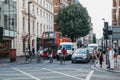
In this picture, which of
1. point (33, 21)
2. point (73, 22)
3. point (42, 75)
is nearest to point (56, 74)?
point (42, 75)

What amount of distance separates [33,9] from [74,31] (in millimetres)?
16521

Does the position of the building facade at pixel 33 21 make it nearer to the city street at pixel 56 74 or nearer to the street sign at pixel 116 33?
the street sign at pixel 116 33

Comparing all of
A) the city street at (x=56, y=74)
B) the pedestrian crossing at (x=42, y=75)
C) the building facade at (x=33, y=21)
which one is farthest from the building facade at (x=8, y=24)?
the pedestrian crossing at (x=42, y=75)

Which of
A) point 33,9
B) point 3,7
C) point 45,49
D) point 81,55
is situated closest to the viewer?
point 81,55

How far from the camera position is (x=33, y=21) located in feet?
201

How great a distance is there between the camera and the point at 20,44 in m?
52.2

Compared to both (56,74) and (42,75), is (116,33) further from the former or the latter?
(42,75)

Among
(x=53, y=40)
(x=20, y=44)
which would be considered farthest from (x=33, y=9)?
(x=53, y=40)

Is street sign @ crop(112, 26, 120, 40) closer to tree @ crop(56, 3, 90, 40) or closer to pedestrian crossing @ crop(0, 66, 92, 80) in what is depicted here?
pedestrian crossing @ crop(0, 66, 92, 80)

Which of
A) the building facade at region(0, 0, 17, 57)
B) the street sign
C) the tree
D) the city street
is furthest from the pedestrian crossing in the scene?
the tree

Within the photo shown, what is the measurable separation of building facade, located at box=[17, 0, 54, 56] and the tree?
114 inches

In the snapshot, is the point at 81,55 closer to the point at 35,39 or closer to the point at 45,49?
the point at 45,49

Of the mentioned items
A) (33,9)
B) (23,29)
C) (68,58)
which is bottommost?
(68,58)

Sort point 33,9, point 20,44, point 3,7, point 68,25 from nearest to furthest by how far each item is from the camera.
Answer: point 3,7 → point 20,44 → point 33,9 → point 68,25
